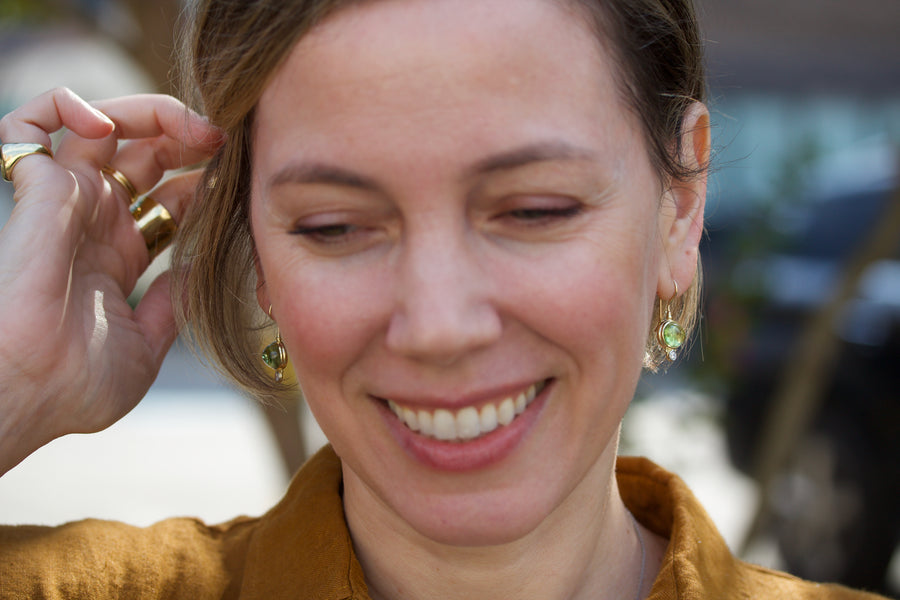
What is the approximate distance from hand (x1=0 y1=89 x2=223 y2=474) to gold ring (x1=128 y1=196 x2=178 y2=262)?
0.7 inches

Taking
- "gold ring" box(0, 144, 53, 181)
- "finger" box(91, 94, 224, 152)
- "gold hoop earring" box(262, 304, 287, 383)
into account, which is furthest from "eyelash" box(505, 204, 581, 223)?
"gold ring" box(0, 144, 53, 181)

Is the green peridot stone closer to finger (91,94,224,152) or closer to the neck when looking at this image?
the neck

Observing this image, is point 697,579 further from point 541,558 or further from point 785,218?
point 785,218

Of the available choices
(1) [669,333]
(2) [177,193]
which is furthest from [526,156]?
(2) [177,193]

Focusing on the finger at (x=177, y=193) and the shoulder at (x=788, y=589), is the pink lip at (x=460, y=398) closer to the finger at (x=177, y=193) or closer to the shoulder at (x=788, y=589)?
the shoulder at (x=788, y=589)

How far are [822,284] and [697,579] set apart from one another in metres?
3.65

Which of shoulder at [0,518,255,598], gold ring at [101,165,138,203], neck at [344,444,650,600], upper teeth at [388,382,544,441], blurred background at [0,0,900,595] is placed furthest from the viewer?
blurred background at [0,0,900,595]

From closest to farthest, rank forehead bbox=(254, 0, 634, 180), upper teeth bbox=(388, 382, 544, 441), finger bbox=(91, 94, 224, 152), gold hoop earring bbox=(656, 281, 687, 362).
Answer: forehead bbox=(254, 0, 634, 180) < upper teeth bbox=(388, 382, 544, 441) < gold hoop earring bbox=(656, 281, 687, 362) < finger bbox=(91, 94, 224, 152)

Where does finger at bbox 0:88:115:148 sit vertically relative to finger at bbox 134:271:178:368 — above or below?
above

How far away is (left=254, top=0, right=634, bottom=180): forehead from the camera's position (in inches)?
51.7

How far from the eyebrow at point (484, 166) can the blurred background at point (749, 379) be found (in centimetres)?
69

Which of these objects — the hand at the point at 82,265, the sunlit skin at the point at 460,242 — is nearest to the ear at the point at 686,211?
the sunlit skin at the point at 460,242

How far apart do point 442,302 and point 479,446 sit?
27cm

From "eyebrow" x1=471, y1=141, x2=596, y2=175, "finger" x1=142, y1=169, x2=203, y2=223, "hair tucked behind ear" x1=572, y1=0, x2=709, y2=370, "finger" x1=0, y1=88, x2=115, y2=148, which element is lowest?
"finger" x1=142, y1=169, x2=203, y2=223
